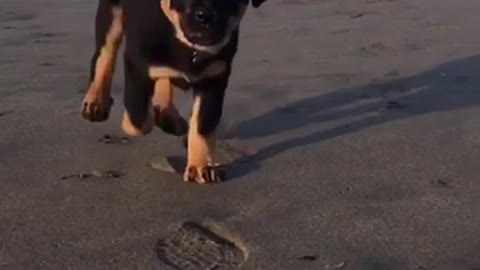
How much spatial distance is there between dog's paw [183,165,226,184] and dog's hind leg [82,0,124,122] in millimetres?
600

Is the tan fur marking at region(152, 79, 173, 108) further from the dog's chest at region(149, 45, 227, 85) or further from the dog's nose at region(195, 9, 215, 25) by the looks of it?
the dog's nose at region(195, 9, 215, 25)

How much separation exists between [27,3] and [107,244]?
453 cm

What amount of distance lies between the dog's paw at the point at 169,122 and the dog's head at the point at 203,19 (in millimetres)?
594

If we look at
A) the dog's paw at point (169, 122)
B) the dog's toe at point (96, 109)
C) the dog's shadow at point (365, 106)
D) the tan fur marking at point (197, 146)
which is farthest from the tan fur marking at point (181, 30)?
the dog's toe at point (96, 109)

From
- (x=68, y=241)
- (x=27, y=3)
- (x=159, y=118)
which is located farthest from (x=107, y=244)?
(x=27, y=3)

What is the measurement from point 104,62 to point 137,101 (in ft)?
1.14

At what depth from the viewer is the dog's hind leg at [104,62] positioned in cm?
441

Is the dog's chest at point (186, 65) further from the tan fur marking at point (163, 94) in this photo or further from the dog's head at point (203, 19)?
the tan fur marking at point (163, 94)

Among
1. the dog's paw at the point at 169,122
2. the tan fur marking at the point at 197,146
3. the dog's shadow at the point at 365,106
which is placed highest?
the tan fur marking at the point at 197,146

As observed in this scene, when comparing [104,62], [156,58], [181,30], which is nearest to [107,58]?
[104,62]

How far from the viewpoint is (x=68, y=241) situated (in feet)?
10.7

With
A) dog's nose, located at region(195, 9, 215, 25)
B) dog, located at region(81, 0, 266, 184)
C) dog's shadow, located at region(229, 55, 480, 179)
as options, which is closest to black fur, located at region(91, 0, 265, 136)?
dog, located at region(81, 0, 266, 184)

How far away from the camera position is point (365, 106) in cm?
491

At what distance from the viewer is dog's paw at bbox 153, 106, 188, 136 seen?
4.37 meters
